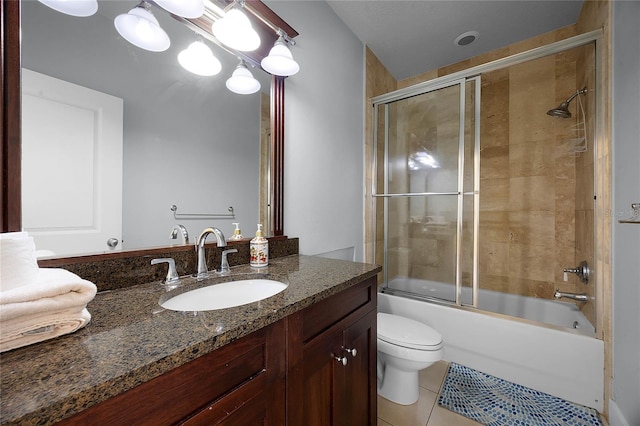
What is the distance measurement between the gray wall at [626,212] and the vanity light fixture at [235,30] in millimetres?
1656

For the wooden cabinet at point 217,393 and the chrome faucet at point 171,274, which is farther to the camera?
the chrome faucet at point 171,274

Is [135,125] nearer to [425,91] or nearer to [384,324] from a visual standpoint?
[384,324]

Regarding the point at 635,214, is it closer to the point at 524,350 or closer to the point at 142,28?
the point at 524,350

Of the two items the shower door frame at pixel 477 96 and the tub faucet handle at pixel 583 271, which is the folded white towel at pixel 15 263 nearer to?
the shower door frame at pixel 477 96

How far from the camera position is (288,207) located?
147cm

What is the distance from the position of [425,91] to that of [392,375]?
2099mm

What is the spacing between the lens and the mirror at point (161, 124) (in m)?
0.74

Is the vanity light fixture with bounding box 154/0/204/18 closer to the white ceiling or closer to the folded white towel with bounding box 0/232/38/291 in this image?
the folded white towel with bounding box 0/232/38/291

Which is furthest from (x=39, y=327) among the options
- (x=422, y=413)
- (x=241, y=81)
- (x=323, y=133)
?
(x=422, y=413)

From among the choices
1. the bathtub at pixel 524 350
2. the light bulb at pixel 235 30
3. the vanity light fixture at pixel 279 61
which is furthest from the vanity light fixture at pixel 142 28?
the bathtub at pixel 524 350

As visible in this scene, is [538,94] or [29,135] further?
[538,94]

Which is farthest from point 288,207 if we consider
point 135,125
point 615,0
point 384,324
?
point 615,0

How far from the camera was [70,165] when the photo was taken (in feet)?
2.49

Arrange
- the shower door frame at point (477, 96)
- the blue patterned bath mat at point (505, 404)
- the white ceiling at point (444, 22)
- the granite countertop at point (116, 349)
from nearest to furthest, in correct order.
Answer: the granite countertop at point (116, 349)
the blue patterned bath mat at point (505, 404)
the shower door frame at point (477, 96)
the white ceiling at point (444, 22)
